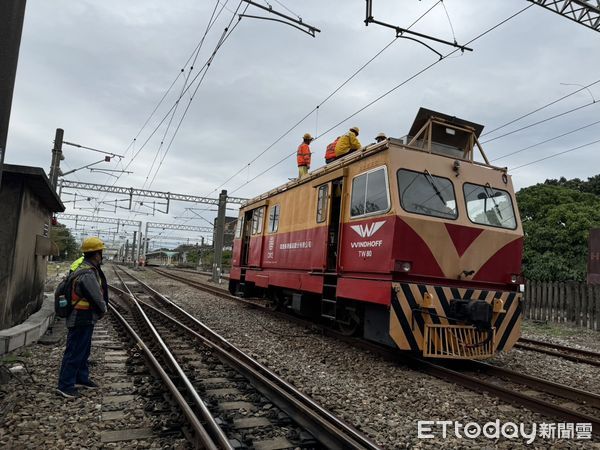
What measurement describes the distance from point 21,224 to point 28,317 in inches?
87.7

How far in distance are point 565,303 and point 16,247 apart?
1367cm

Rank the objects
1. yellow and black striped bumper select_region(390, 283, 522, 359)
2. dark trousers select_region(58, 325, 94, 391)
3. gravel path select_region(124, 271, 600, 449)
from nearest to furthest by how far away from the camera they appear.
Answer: gravel path select_region(124, 271, 600, 449) → dark trousers select_region(58, 325, 94, 391) → yellow and black striped bumper select_region(390, 283, 522, 359)

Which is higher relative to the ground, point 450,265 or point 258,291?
point 450,265

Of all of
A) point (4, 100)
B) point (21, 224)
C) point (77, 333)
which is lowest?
point (77, 333)

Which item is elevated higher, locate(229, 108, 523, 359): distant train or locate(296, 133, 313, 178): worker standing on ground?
locate(296, 133, 313, 178): worker standing on ground


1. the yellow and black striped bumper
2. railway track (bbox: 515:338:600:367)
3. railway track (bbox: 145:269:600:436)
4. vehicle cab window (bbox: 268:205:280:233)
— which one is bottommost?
railway track (bbox: 145:269:600:436)

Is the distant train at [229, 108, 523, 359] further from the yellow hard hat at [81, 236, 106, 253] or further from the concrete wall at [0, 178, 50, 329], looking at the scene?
the concrete wall at [0, 178, 50, 329]

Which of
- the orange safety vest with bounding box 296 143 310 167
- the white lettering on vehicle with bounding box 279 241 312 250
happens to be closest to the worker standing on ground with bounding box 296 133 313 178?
the orange safety vest with bounding box 296 143 310 167

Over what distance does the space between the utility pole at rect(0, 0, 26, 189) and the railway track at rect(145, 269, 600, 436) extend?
19.0ft

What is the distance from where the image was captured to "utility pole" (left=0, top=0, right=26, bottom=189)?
12.7 ft

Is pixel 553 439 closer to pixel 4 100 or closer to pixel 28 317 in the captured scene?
pixel 4 100

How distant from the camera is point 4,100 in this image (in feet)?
12.8

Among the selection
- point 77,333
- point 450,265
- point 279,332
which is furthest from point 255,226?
point 77,333

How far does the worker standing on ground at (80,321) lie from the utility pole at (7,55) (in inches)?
64.3
